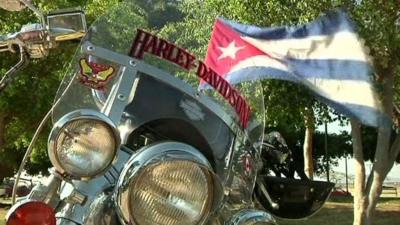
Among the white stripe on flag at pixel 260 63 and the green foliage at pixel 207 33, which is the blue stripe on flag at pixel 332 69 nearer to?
the white stripe on flag at pixel 260 63

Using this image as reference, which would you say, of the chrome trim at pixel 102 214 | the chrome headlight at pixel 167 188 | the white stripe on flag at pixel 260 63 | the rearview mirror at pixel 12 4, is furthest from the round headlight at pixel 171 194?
the white stripe on flag at pixel 260 63

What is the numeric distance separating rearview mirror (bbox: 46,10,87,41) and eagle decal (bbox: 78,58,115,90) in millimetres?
116

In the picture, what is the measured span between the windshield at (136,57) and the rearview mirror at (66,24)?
0.11 metres

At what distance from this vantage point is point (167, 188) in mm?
1791

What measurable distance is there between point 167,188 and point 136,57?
23.5 inches

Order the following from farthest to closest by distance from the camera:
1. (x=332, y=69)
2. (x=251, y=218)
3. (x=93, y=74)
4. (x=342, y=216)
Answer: (x=342, y=216) → (x=332, y=69) → (x=93, y=74) → (x=251, y=218)

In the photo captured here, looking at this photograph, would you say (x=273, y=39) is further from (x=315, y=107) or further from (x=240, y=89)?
(x=315, y=107)

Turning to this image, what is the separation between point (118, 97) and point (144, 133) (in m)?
0.20

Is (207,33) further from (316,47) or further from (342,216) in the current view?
(342,216)

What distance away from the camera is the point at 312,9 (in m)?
11.9

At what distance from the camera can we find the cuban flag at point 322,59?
13.6ft

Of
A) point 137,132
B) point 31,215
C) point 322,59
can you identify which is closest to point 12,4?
point 137,132

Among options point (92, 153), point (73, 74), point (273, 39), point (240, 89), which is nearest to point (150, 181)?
point (92, 153)

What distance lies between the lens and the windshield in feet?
7.45
